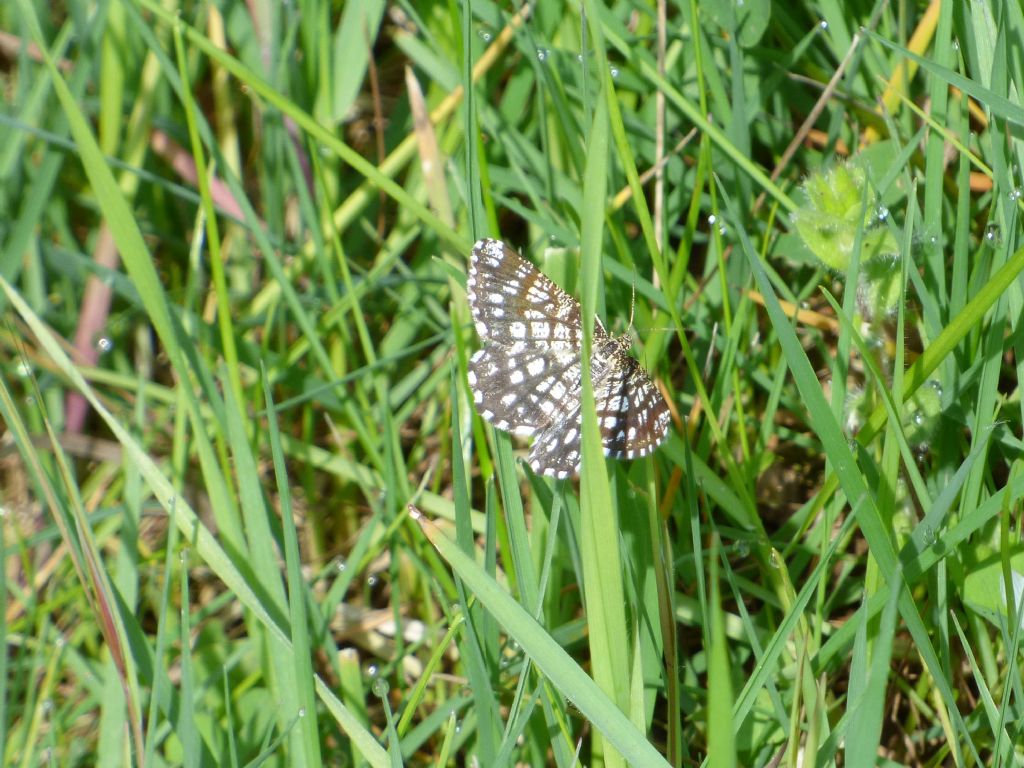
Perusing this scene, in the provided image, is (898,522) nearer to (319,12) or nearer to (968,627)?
(968,627)

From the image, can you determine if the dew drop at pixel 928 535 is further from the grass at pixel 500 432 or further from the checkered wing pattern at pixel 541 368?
the checkered wing pattern at pixel 541 368

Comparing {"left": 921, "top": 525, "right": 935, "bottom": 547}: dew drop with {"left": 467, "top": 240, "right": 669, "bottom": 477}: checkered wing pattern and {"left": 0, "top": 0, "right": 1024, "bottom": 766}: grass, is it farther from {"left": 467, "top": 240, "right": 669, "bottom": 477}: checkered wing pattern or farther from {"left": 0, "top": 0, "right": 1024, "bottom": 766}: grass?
{"left": 467, "top": 240, "right": 669, "bottom": 477}: checkered wing pattern

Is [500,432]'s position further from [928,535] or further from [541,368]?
[928,535]

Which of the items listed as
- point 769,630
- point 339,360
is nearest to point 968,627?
point 769,630

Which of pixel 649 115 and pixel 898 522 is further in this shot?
pixel 649 115

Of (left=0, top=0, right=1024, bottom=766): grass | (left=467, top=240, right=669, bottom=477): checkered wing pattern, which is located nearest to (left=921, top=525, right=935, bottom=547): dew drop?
(left=0, top=0, right=1024, bottom=766): grass
